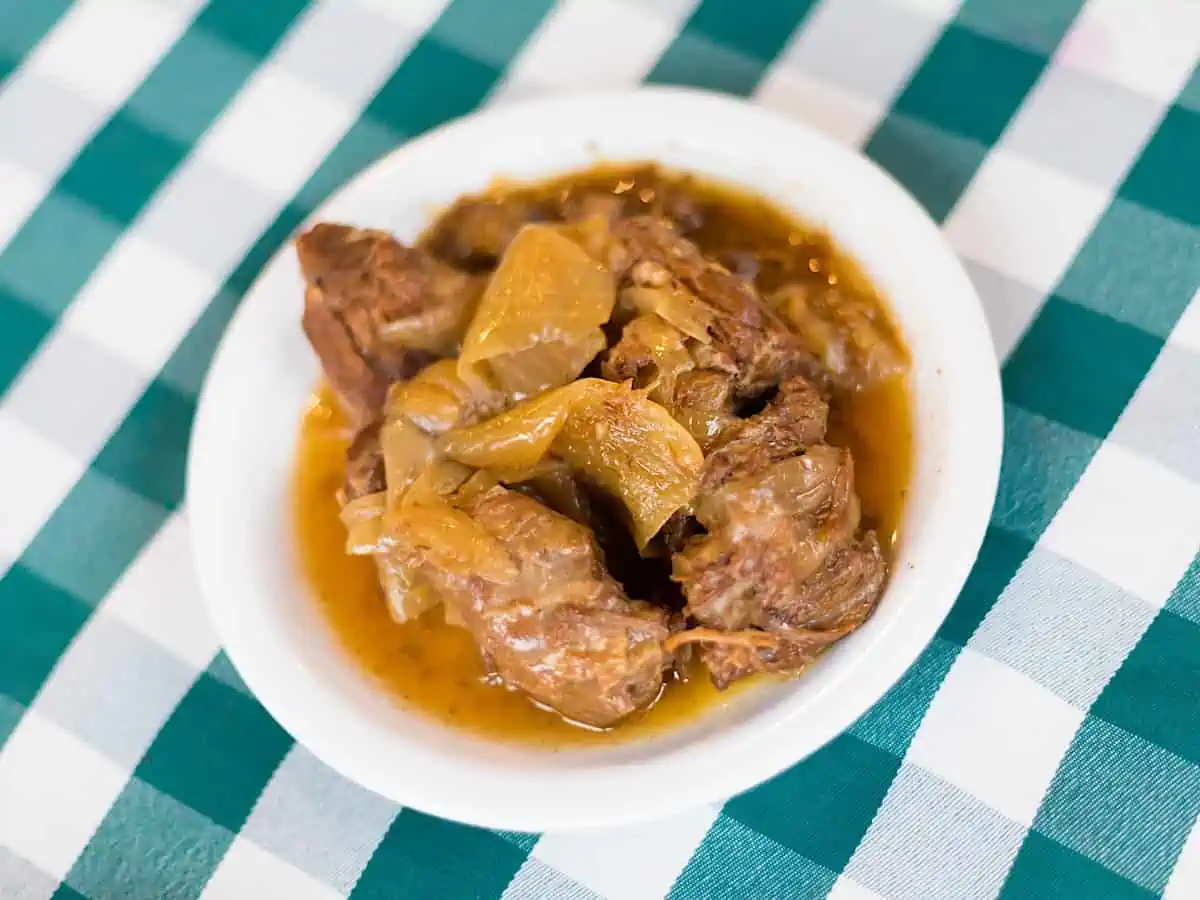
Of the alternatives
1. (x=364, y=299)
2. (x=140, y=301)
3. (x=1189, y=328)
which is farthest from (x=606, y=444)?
(x=140, y=301)

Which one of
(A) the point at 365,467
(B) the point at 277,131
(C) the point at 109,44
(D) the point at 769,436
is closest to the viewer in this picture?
(D) the point at 769,436

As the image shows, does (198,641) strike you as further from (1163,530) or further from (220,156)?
(1163,530)

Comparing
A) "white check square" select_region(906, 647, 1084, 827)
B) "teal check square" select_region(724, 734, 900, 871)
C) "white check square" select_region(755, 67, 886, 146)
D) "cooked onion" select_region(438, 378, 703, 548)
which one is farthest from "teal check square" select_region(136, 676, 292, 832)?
"white check square" select_region(755, 67, 886, 146)

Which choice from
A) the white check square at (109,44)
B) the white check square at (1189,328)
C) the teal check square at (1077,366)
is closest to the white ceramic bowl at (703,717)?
the teal check square at (1077,366)

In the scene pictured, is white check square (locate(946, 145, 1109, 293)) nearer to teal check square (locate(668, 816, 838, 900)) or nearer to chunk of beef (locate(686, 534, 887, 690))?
chunk of beef (locate(686, 534, 887, 690))

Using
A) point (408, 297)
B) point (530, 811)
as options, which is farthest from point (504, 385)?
point (530, 811)

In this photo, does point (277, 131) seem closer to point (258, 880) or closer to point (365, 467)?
point (365, 467)
